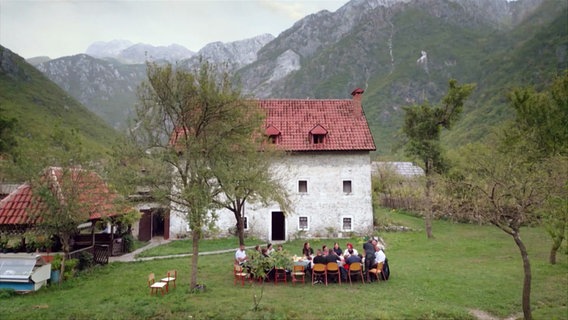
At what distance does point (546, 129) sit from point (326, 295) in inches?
689

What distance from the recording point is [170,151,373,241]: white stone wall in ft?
89.1

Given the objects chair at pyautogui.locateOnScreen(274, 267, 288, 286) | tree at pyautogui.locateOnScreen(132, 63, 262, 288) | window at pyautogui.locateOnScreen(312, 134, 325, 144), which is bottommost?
chair at pyautogui.locateOnScreen(274, 267, 288, 286)

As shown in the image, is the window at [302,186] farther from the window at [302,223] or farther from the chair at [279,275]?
the chair at [279,275]

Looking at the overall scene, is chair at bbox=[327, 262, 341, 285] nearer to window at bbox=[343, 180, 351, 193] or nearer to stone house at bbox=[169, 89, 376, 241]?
stone house at bbox=[169, 89, 376, 241]

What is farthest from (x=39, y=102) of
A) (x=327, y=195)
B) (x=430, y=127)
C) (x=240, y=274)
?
(x=240, y=274)

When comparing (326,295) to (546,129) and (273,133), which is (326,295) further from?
(546,129)

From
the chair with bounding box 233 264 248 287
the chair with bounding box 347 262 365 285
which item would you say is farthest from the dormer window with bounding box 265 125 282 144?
the chair with bounding box 347 262 365 285

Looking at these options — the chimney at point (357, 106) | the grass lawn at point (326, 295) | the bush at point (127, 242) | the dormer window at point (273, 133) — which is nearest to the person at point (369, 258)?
the grass lawn at point (326, 295)

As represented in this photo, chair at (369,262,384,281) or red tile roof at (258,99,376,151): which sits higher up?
red tile roof at (258,99,376,151)

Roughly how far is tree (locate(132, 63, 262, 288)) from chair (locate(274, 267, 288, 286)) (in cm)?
315

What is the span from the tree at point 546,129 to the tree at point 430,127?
13.0ft

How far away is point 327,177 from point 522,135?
13.0 metres

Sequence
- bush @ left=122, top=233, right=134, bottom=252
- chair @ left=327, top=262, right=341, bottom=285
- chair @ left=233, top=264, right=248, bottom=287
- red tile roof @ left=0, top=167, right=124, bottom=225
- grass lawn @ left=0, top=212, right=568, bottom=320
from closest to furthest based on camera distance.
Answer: grass lawn @ left=0, top=212, right=568, bottom=320
chair @ left=327, top=262, right=341, bottom=285
chair @ left=233, top=264, right=248, bottom=287
red tile roof @ left=0, top=167, right=124, bottom=225
bush @ left=122, top=233, right=134, bottom=252

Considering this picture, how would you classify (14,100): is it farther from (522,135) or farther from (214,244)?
(522,135)
